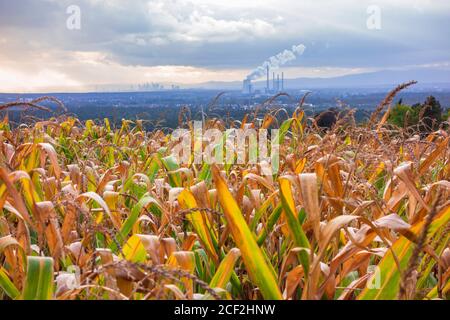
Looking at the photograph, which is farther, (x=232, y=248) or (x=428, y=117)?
(x=428, y=117)

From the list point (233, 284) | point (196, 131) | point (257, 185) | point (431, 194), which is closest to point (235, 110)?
point (196, 131)

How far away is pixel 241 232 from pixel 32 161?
177 cm

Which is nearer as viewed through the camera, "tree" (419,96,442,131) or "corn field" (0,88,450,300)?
"corn field" (0,88,450,300)

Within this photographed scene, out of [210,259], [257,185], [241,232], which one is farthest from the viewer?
[257,185]

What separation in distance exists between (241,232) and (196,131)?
281cm

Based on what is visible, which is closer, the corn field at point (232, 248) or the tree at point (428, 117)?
the corn field at point (232, 248)

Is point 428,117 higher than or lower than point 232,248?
higher

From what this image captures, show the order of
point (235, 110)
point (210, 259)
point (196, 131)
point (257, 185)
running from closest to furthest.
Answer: point (210, 259)
point (257, 185)
point (196, 131)
point (235, 110)

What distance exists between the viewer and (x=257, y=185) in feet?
8.98

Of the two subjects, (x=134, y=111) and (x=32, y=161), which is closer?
(x=32, y=161)
